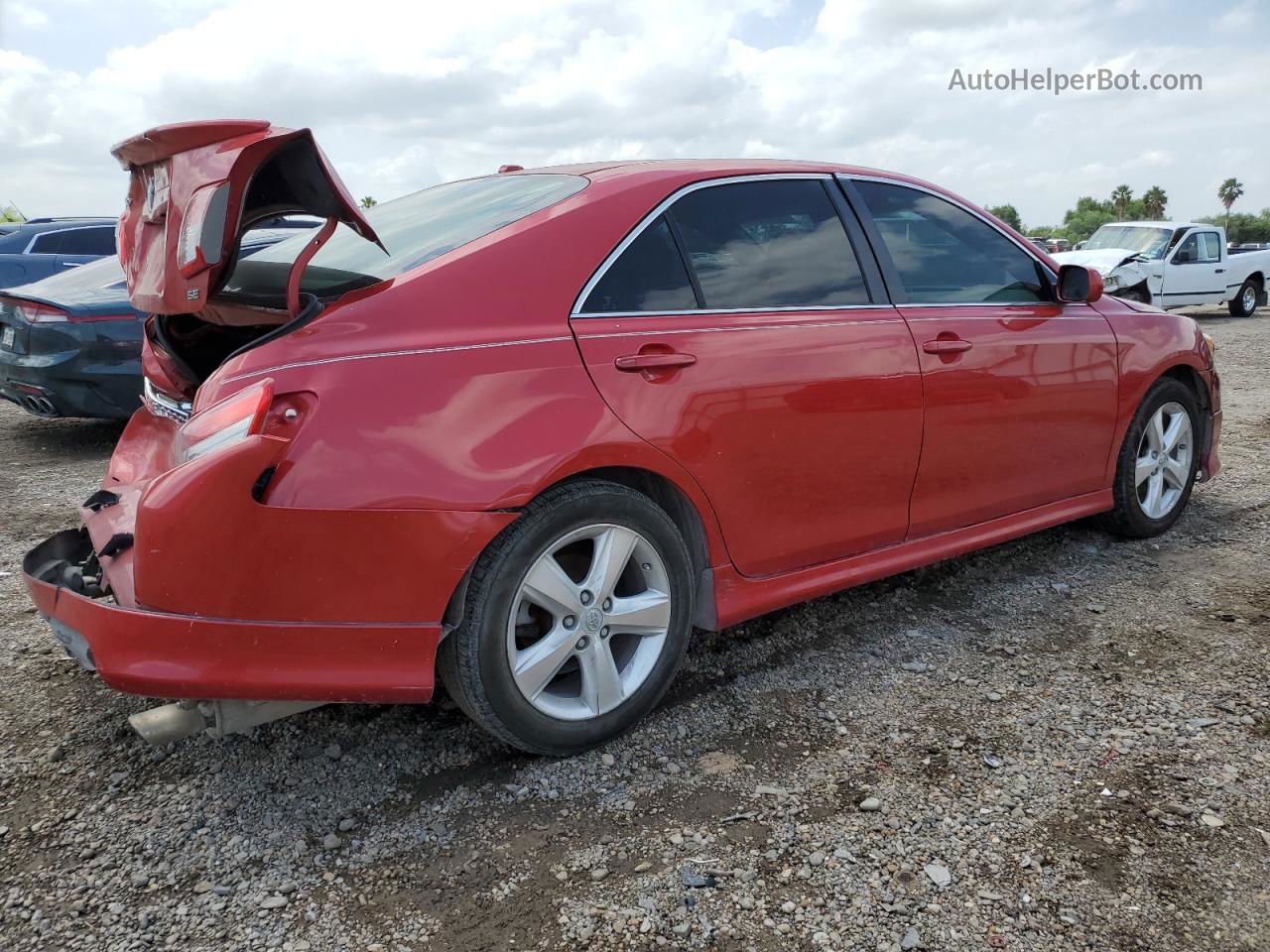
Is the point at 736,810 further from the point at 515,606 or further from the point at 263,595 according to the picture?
the point at 263,595

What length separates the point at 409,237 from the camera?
2.91 metres

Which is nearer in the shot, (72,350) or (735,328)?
(735,328)

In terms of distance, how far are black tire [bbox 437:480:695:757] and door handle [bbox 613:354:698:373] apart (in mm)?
315

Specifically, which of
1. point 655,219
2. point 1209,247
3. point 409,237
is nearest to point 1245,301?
point 1209,247

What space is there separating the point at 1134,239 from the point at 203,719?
17652mm

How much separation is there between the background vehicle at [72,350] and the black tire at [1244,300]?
17908mm

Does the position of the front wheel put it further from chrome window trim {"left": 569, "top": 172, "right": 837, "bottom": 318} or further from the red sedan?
chrome window trim {"left": 569, "top": 172, "right": 837, "bottom": 318}

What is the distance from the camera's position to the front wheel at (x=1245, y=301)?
60.3 ft

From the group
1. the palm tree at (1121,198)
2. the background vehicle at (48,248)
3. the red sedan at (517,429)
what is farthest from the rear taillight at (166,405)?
the palm tree at (1121,198)

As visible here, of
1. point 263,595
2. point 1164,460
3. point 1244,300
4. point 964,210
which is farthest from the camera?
point 1244,300

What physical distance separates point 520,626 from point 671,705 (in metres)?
0.61

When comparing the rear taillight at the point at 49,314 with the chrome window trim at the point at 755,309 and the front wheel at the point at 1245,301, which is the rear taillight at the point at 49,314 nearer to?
the chrome window trim at the point at 755,309

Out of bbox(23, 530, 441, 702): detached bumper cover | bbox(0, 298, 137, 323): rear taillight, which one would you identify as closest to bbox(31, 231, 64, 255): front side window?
bbox(0, 298, 137, 323): rear taillight

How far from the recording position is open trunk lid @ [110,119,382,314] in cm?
238
